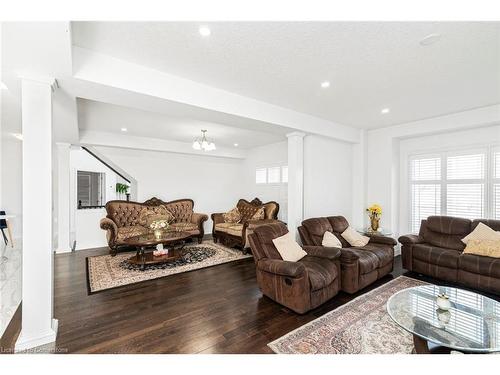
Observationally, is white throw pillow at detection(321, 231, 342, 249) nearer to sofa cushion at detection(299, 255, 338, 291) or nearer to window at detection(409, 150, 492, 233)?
sofa cushion at detection(299, 255, 338, 291)

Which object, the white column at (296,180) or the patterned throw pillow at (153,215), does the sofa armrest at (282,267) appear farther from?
the patterned throw pillow at (153,215)

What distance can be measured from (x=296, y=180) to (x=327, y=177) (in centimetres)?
91

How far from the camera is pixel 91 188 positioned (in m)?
8.54

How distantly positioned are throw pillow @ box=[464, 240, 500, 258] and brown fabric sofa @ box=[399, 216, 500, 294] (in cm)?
9

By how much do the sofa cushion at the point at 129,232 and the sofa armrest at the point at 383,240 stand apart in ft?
14.8

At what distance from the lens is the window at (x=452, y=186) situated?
148 inches

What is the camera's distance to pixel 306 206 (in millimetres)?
4312

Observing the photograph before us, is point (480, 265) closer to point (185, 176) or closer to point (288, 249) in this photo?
point (288, 249)

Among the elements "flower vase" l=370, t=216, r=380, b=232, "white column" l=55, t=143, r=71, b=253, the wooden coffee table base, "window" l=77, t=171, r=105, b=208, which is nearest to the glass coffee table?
the wooden coffee table base

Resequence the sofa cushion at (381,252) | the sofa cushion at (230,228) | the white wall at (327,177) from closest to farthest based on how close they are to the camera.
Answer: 1. the sofa cushion at (381,252)
2. the white wall at (327,177)
3. the sofa cushion at (230,228)

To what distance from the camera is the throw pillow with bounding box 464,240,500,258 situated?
2.99m

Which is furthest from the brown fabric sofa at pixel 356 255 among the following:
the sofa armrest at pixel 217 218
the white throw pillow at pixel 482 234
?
the sofa armrest at pixel 217 218
